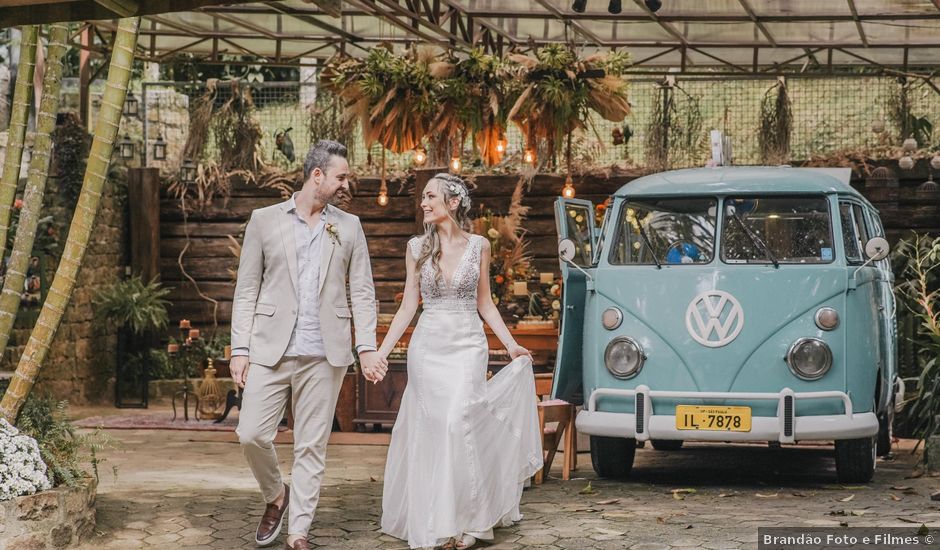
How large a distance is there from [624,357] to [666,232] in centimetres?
99

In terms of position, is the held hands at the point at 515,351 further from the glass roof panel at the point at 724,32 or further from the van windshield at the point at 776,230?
the glass roof panel at the point at 724,32

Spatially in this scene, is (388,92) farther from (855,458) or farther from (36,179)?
(855,458)

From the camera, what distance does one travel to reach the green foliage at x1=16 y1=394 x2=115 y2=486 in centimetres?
648

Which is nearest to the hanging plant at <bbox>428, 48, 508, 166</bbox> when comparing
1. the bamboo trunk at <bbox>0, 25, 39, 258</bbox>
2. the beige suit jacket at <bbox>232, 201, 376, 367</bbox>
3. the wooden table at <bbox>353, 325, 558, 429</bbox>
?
the wooden table at <bbox>353, 325, 558, 429</bbox>

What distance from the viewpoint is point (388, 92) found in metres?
10.9

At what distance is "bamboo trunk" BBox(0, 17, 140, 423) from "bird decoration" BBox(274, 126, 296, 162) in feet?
28.1

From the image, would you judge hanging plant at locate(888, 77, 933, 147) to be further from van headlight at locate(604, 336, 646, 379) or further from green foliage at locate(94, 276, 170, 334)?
green foliage at locate(94, 276, 170, 334)

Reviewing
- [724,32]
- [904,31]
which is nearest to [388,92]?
[724,32]

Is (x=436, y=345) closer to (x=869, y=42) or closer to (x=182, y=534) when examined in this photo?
(x=182, y=534)

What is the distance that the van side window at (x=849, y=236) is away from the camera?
26.9 feet

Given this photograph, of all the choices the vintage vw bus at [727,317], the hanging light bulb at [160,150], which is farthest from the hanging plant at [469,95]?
the hanging light bulb at [160,150]

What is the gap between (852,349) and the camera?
7734 mm

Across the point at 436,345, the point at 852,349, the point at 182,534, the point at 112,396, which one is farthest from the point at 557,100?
the point at 112,396

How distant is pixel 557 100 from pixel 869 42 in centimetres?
702
